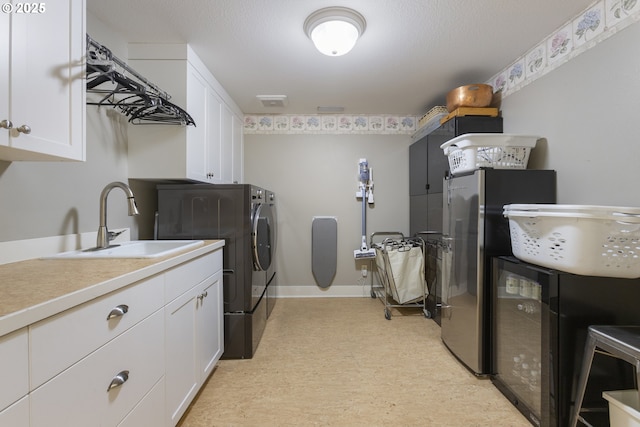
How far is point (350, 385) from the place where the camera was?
1.71 meters

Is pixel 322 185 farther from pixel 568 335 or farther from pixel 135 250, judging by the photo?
pixel 568 335

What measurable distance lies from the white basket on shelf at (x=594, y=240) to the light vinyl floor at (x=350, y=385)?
35.4 inches

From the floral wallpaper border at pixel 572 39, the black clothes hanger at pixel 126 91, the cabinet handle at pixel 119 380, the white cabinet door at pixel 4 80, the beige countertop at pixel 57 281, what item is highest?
the floral wallpaper border at pixel 572 39

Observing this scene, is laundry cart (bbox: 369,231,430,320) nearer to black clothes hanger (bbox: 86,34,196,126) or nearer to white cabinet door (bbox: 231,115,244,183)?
white cabinet door (bbox: 231,115,244,183)

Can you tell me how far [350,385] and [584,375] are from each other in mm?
1163

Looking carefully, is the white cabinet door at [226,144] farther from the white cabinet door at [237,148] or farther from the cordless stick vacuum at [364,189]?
the cordless stick vacuum at [364,189]

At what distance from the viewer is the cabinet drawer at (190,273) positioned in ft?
4.11

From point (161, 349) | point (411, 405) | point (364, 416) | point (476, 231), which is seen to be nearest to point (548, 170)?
point (476, 231)

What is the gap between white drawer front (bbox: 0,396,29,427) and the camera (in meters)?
0.56

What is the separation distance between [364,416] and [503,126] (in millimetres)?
2436

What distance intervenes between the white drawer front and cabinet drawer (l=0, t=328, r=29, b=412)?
0.04 ft

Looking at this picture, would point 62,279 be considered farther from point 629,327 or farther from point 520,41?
point 520,41

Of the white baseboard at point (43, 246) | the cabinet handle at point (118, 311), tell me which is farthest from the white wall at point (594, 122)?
the white baseboard at point (43, 246)

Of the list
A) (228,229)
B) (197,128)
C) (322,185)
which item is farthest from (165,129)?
(322,185)
